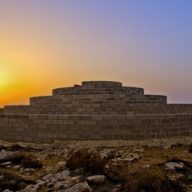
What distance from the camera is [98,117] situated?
51.1 feet

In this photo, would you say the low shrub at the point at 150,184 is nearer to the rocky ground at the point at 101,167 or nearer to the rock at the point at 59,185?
the rocky ground at the point at 101,167

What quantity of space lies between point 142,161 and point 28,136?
7217 millimetres

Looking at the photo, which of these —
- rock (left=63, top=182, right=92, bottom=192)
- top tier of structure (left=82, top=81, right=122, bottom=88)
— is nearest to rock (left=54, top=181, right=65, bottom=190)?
rock (left=63, top=182, right=92, bottom=192)

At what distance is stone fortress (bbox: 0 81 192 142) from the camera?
51.2 feet

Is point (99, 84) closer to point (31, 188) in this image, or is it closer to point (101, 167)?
point (101, 167)

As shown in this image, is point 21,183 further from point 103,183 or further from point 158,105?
point 158,105

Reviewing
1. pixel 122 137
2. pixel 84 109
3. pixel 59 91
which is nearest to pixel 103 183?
pixel 122 137

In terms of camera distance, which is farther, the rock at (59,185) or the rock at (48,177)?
the rock at (48,177)

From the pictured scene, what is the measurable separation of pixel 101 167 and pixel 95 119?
5236 mm

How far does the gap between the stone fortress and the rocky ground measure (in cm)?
54

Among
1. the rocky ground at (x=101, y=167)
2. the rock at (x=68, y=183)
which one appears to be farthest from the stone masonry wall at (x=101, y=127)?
the rock at (x=68, y=183)

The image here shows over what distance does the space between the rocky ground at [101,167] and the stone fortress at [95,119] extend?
0.54 meters

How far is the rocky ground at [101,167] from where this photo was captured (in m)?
8.91

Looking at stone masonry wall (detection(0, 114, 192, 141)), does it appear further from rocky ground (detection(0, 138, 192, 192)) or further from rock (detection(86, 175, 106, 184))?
rock (detection(86, 175, 106, 184))
